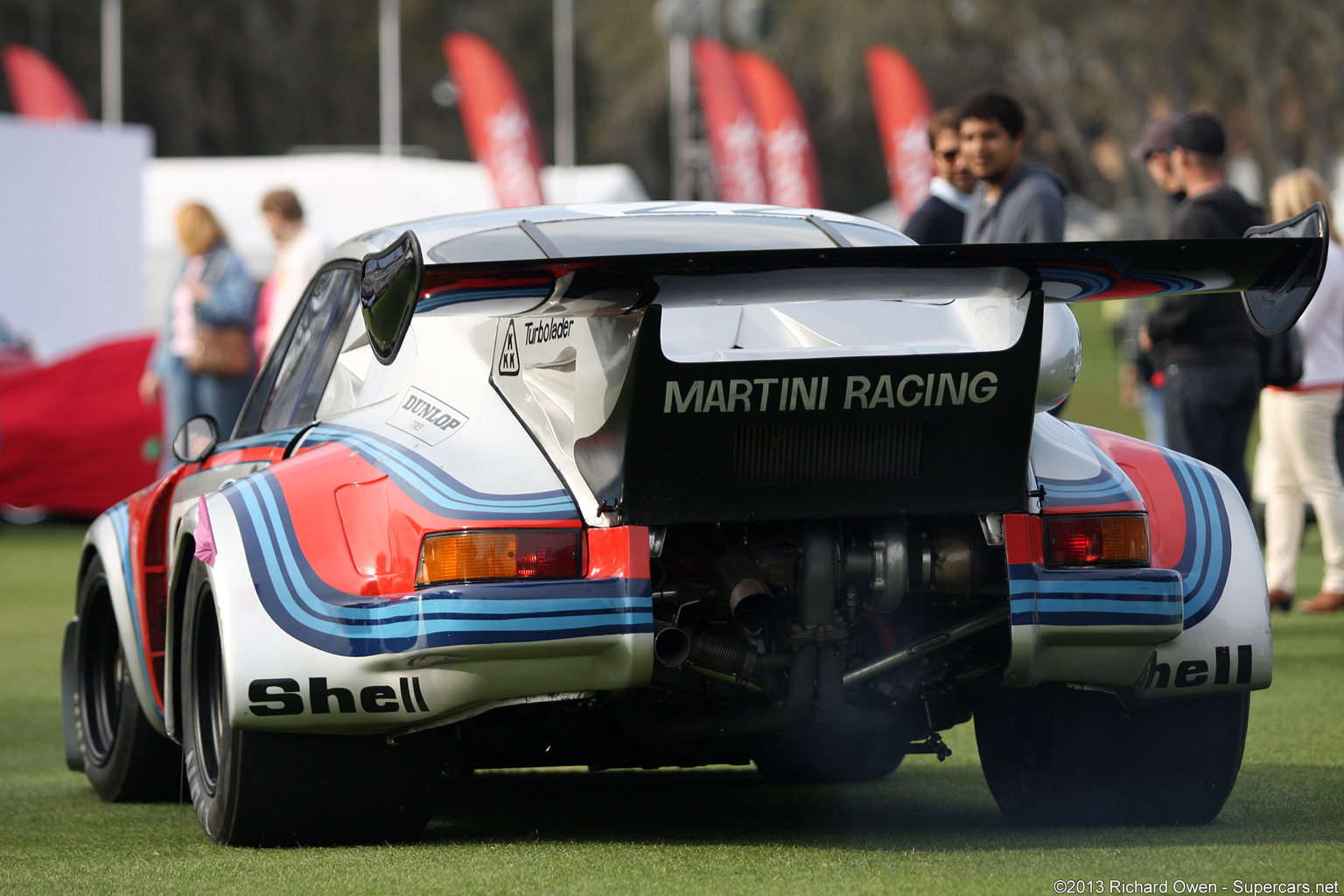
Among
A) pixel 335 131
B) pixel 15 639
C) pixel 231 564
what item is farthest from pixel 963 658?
pixel 335 131

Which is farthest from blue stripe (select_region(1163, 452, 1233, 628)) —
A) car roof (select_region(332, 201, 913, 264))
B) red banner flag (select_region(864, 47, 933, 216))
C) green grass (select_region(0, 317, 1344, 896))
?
red banner flag (select_region(864, 47, 933, 216))

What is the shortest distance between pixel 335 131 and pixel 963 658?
5684 cm

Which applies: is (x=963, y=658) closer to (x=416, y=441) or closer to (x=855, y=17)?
(x=416, y=441)

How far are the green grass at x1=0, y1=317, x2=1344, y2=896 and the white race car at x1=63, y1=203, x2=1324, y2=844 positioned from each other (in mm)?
184

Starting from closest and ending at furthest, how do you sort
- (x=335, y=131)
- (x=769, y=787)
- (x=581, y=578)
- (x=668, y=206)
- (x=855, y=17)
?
(x=581, y=578) < (x=668, y=206) < (x=769, y=787) < (x=855, y=17) < (x=335, y=131)

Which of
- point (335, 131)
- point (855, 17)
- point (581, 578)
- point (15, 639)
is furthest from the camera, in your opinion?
point (335, 131)

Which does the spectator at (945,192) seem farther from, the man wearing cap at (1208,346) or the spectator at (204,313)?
the spectator at (204,313)

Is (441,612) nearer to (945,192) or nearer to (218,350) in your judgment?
(945,192)

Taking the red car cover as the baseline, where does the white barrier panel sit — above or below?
above

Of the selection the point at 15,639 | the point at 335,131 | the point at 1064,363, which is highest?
the point at 335,131

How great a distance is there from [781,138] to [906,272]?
28335 mm

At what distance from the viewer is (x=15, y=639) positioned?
29.2 feet

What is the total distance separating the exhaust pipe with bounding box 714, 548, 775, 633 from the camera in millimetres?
3805

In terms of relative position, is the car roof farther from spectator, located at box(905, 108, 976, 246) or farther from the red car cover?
the red car cover
